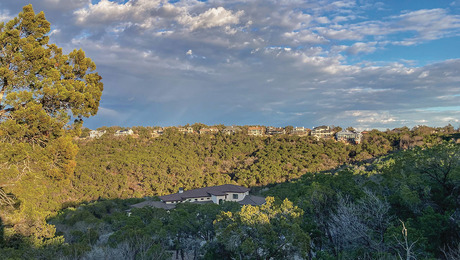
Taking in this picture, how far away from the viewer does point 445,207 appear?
12.7 meters

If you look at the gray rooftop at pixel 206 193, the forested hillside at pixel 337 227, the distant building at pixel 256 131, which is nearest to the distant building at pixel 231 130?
the distant building at pixel 256 131

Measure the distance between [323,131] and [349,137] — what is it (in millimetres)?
→ 8939

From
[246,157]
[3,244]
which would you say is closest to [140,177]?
[246,157]

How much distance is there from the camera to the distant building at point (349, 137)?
62756 millimetres

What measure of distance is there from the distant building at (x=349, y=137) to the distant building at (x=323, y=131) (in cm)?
239

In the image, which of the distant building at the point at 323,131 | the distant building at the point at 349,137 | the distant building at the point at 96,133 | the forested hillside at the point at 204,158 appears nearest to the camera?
the forested hillside at the point at 204,158

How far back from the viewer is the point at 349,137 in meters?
68.1

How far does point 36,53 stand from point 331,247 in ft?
42.9

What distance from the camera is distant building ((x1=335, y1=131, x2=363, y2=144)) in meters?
62.8

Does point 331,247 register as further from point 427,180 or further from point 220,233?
point 427,180

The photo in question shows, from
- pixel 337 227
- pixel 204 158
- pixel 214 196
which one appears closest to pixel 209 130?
A: pixel 204 158

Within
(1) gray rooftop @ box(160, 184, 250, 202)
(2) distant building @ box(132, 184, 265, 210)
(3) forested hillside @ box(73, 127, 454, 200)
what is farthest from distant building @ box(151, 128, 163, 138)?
(2) distant building @ box(132, 184, 265, 210)

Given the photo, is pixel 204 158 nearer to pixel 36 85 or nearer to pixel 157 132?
pixel 157 132

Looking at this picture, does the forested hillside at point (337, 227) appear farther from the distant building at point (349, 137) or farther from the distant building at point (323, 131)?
the distant building at point (323, 131)
